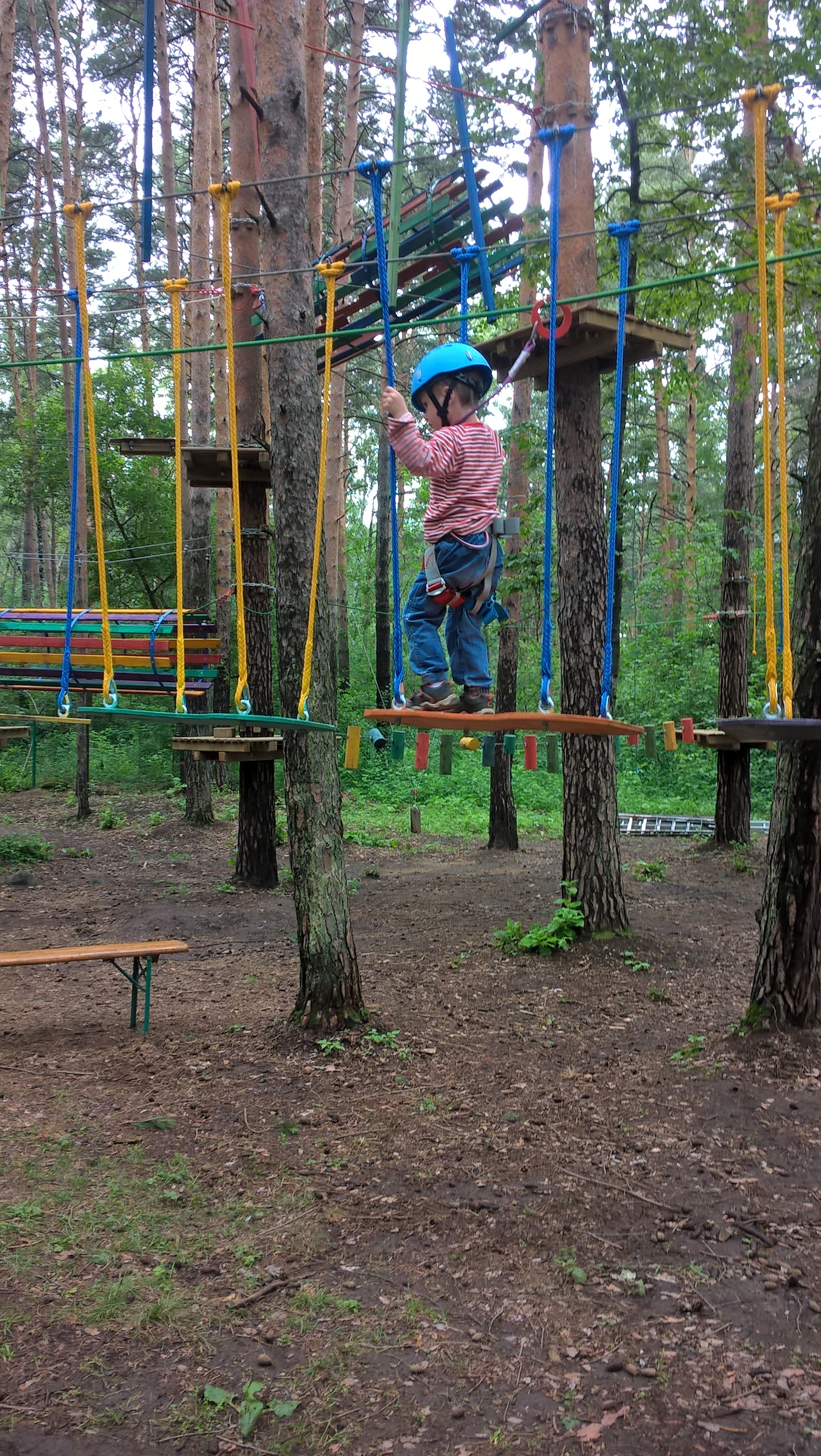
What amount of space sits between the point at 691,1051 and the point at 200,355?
9564 millimetres

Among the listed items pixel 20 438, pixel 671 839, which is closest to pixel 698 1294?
pixel 671 839

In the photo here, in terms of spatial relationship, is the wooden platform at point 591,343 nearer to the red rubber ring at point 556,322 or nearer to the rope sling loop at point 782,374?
the red rubber ring at point 556,322

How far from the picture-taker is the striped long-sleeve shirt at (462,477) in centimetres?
381

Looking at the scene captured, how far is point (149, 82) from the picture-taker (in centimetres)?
472

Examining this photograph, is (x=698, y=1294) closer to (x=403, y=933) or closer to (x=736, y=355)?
(x=403, y=933)

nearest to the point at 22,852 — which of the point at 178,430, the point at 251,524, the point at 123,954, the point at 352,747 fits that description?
the point at 251,524

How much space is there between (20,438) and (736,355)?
43.0 feet

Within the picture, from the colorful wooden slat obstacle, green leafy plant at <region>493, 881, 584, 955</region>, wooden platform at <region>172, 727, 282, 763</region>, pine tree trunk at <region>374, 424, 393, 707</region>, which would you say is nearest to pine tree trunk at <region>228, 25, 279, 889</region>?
wooden platform at <region>172, 727, 282, 763</region>

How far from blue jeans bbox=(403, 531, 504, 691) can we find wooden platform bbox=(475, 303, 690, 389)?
1524 millimetres

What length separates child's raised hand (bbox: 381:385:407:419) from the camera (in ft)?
11.9

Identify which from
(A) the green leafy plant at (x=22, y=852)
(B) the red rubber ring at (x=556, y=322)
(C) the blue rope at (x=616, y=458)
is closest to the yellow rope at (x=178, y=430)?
(B) the red rubber ring at (x=556, y=322)

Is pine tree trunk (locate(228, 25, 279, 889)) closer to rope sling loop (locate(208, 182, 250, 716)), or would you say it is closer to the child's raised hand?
rope sling loop (locate(208, 182, 250, 716))

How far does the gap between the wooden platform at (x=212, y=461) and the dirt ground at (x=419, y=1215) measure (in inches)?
151

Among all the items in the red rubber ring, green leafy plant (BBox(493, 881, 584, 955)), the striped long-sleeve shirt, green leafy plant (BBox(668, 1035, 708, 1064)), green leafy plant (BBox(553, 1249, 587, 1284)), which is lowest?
green leafy plant (BBox(553, 1249, 587, 1284))
